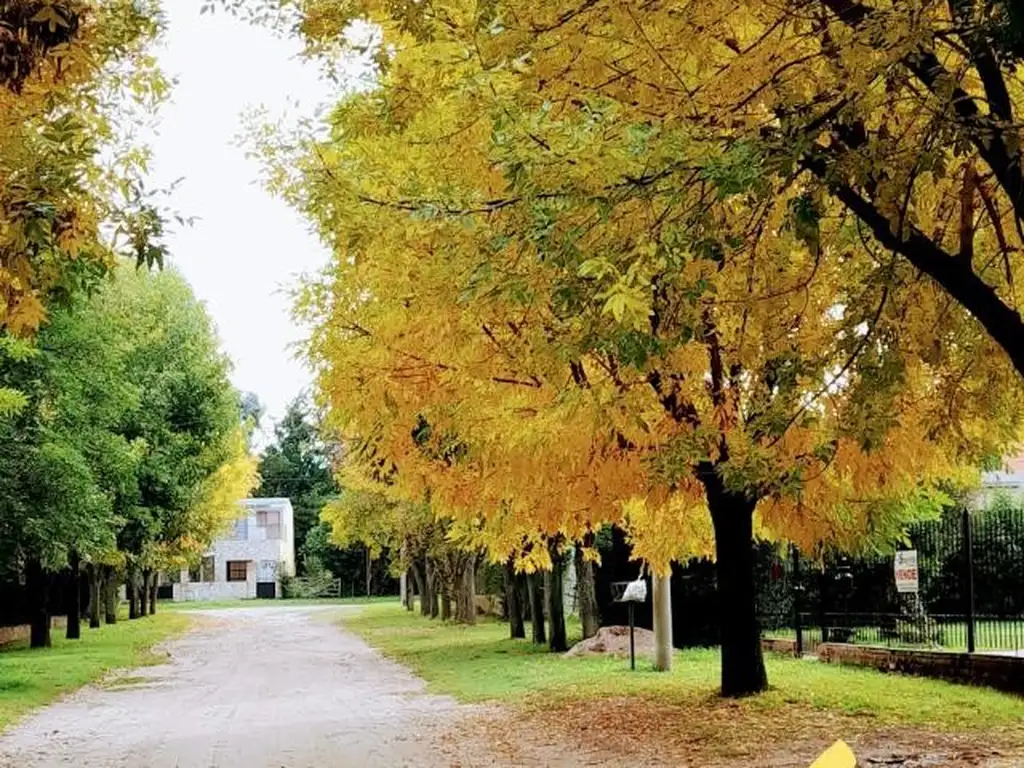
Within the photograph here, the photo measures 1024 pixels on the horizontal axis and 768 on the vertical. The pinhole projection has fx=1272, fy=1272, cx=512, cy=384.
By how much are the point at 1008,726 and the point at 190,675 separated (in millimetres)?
18046

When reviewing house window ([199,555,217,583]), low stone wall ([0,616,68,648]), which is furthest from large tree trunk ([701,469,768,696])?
house window ([199,555,217,583])

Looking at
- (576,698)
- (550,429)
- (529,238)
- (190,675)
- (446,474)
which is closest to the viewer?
(529,238)

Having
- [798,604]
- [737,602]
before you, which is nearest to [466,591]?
[798,604]

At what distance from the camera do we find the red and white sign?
17.7 meters

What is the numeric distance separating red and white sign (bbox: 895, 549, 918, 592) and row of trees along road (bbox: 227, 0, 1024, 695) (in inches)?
80.6

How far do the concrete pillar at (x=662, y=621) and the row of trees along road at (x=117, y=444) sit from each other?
9.53 meters

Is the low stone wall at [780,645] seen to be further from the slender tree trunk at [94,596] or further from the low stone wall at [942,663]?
the slender tree trunk at [94,596]

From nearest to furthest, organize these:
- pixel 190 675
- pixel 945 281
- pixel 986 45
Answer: pixel 986 45 → pixel 945 281 → pixel 190 675

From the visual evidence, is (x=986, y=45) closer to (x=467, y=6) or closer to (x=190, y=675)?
(x=467, y=6)

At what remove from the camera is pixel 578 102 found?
8.34 m

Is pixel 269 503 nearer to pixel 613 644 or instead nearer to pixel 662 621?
pixel 613 644

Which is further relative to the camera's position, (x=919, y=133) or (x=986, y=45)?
(x=919, y=133)

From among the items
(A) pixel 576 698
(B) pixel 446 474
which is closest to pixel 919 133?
(B) pixel 446 474

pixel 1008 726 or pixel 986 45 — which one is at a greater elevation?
pixel 986 45
